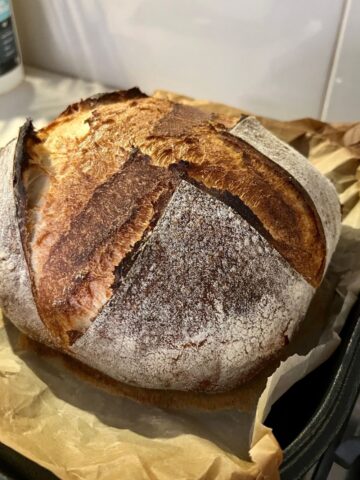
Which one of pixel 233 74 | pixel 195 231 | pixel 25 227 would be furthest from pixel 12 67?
pixel 195 231

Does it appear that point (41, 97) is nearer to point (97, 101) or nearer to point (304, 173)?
point (97, 101)

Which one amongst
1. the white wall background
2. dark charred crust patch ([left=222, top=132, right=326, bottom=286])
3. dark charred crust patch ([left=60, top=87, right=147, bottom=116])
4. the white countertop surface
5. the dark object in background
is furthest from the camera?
the white countertop surface

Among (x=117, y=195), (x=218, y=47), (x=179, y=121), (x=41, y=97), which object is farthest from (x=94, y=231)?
(x=41, y=97)

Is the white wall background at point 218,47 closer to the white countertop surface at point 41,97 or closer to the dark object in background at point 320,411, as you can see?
the white countertop surface at point 41,97

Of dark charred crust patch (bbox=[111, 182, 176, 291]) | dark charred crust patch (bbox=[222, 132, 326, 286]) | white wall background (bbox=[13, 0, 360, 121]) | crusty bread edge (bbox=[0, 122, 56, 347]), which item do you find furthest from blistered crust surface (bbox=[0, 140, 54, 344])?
white wall background (bbox=[13, 0, 360, 121])

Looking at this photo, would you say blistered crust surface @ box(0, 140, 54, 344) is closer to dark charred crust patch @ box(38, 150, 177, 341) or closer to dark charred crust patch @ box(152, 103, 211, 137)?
dark charred crust patch @ box(38, 150, 177, 341)

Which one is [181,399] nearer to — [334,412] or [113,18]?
[334,412]
